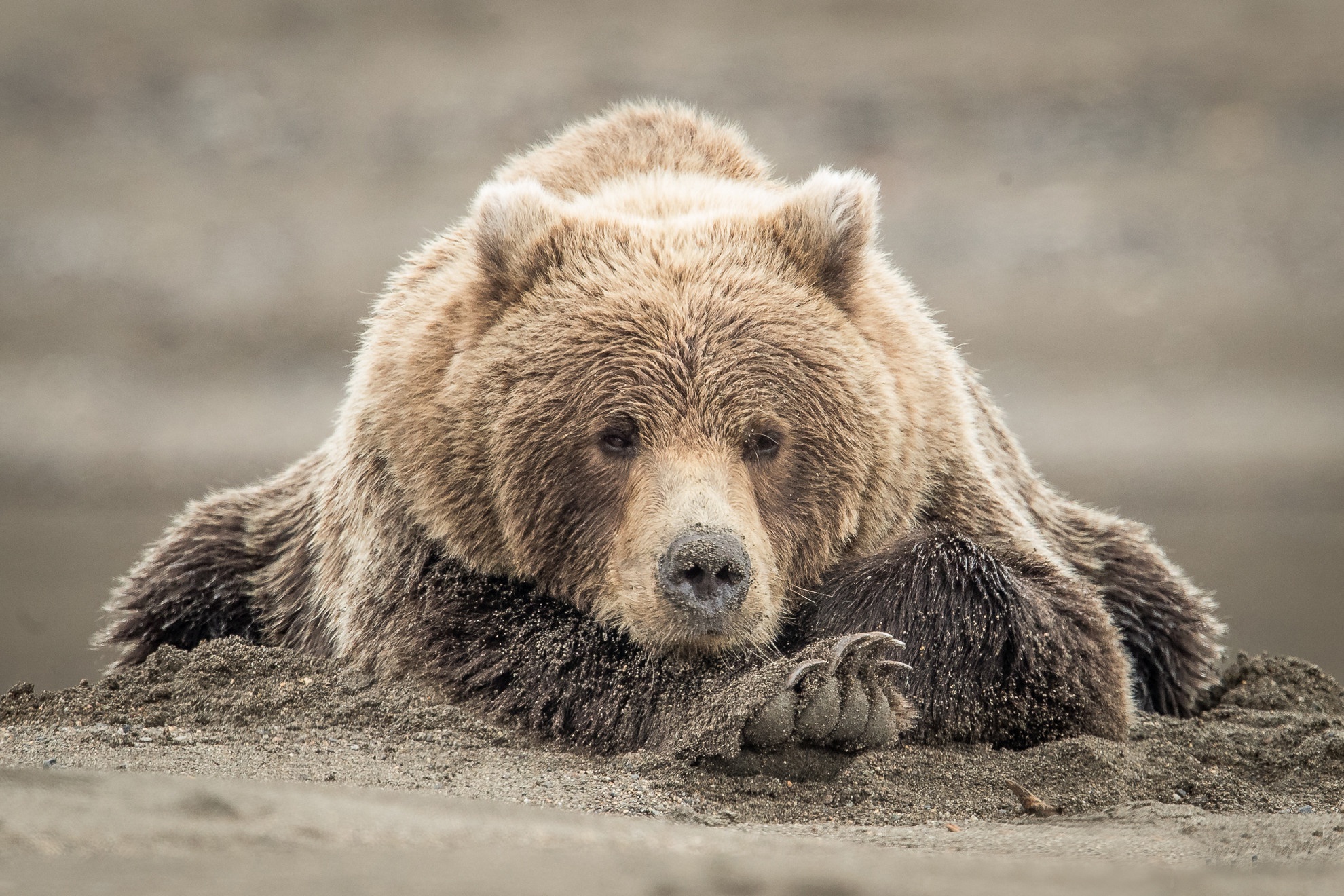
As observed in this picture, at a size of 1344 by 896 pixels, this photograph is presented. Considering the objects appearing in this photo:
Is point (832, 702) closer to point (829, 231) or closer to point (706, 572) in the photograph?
point (706, 572)

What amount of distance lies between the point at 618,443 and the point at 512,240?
2.99ft

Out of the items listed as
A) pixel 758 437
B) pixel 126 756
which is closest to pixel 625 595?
pixel 758 437

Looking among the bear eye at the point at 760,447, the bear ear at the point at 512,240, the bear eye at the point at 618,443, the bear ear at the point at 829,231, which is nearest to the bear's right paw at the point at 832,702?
the bear eye at the point at 760,447

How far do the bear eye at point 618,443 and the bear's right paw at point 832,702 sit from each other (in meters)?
0.96

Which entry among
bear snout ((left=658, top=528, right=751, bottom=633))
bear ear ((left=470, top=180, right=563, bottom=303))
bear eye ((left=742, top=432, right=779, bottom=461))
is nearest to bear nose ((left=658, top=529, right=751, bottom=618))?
bear snout ((left=658, top=528, right=751, bottom=633))

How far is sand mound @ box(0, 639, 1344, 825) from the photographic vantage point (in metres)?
4.08

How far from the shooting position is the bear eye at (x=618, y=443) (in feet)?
15.6

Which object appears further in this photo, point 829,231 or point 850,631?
point 829,231

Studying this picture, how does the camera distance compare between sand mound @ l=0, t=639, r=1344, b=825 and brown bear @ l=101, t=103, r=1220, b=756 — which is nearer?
sand mound @ l=0, t=639, r=1344, b=825

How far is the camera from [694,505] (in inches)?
174

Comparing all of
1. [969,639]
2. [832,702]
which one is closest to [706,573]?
[832,702]

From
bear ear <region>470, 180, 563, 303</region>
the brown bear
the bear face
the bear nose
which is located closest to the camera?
the bear nose

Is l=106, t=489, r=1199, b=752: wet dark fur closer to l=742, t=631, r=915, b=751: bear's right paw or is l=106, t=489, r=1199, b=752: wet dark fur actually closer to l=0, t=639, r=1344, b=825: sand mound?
l=0, t=639, r=1344, b=825: sand mound

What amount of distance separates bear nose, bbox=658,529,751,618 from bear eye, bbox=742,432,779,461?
530mm
